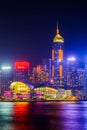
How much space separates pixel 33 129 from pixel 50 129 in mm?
2385

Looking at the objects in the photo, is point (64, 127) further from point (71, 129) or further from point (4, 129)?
point (4, 129)

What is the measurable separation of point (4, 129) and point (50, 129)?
650 centimetres

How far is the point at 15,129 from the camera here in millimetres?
57719

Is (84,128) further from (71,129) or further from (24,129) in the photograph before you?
(24,129)

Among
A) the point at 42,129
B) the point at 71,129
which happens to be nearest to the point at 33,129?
the point at 42,129

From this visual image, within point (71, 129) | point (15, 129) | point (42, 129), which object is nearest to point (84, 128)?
point (71, 129)

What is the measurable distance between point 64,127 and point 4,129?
912 centimetres

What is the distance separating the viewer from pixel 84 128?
58.3 metres

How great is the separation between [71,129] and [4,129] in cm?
945

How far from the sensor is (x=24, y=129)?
57.2 m

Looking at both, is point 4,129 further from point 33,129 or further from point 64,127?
point 64,127

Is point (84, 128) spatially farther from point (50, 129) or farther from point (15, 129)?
point (15, 129)

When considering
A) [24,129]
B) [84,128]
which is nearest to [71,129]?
[84,128]

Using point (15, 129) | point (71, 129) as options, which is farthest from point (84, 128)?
point (15, 129)
